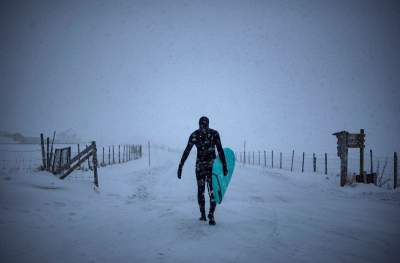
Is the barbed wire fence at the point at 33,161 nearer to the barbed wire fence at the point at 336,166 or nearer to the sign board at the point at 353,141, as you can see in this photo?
the sign board at the point at 353,141

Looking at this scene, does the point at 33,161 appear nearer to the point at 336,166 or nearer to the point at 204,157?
the point at 204,157

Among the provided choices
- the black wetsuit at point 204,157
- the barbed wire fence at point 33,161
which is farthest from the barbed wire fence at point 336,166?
the barbed wire fence at point 33,161

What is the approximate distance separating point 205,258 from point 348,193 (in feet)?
31.7

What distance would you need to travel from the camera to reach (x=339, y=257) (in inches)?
136

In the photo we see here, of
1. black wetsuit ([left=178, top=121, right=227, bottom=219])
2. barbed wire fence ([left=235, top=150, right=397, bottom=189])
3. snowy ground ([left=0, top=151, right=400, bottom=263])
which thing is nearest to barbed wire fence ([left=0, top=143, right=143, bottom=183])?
snowy ground ([left=0, top=151, right=400, bottom=263])

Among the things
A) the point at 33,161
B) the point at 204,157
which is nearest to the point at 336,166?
the point at 204,157

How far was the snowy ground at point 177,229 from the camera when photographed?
352 centimetres

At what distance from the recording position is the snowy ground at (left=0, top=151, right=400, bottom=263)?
352 cm

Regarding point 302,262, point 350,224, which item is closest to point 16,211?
point 302,262

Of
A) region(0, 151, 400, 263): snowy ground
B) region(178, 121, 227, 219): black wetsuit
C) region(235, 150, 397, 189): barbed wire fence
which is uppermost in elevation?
region(178, 121, 227, 219): black wetsuit

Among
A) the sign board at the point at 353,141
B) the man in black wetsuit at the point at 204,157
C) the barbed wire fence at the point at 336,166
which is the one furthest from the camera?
the barbed wire fence at the point at 336,166

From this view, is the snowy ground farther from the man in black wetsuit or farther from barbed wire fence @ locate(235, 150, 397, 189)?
barbed wire fence @ locate(235, 150, 397, 189)

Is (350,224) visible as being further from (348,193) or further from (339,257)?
(348,193)

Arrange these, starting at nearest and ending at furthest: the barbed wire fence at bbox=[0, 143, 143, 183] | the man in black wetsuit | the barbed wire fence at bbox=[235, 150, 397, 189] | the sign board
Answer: the man in black wetsuit → the barbed wire fence at bbox=[0, 143, 143, 183] → the sign board → the barbed wire fence at bbox=[235, 150, 397, 189]
